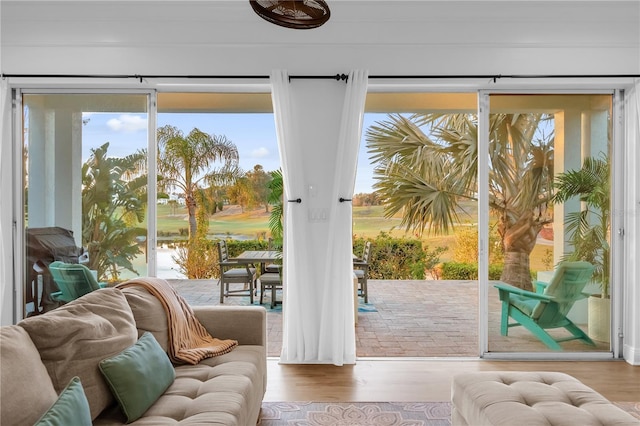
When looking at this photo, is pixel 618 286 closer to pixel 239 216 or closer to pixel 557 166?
pixel 557 166

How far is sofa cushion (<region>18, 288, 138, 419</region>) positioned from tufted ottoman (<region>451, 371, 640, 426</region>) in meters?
1.61

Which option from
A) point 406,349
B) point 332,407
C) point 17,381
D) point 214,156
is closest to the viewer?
point 17,381

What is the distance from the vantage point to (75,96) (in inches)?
151

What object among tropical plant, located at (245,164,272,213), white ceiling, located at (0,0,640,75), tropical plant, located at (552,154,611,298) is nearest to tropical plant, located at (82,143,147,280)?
white ceiling, located at (0,0,640,75)

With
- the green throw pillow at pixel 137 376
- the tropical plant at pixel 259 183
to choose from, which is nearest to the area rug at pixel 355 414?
the green throw pillow at pixel 137 376

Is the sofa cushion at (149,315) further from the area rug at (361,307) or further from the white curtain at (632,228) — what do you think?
the white curtain at (632,228)

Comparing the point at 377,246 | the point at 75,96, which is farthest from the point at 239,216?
the point at 75,96

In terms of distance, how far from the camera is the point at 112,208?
386 centimetres

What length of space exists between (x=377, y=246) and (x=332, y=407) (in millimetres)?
5365

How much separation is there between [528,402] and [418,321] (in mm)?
3459

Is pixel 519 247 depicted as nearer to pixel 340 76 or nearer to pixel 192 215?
pixel 340 76

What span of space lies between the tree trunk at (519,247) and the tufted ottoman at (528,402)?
5.36 ft

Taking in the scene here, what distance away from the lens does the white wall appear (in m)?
3.72

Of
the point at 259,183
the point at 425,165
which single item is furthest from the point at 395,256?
the point at 259,183
